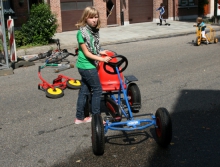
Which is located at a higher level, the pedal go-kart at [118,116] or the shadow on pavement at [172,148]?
the pedal go-kart at [118,116]

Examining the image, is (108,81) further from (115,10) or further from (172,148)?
(115,10)

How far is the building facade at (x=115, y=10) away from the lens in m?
19.8

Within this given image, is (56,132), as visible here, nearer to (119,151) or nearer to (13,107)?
(119,151)

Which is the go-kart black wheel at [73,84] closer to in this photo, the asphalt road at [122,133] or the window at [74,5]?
the asphalt road at [122,133]

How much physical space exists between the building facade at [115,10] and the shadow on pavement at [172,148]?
43.7 ft

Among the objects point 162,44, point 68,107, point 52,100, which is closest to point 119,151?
point 68,107

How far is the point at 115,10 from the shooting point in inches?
916

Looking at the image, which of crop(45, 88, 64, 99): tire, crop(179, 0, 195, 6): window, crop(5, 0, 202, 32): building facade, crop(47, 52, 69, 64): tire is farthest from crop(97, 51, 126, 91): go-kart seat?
crop(179, 0, 195, 6): window

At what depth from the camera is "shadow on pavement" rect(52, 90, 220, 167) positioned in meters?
4.23

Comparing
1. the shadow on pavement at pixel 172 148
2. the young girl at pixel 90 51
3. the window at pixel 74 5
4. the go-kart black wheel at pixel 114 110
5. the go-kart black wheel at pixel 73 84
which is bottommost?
the shadow on pavement at pixel 172 148

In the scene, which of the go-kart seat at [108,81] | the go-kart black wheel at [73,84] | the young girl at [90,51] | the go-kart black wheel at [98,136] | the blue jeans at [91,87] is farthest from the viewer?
the go-kart black wheel at [73,84]

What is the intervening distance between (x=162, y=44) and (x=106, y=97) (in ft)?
30.5

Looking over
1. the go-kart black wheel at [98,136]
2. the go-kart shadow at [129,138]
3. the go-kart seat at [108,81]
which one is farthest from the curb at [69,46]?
the go-kart black wheel at [98,136]

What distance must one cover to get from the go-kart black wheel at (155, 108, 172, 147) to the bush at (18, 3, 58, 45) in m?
10.8
